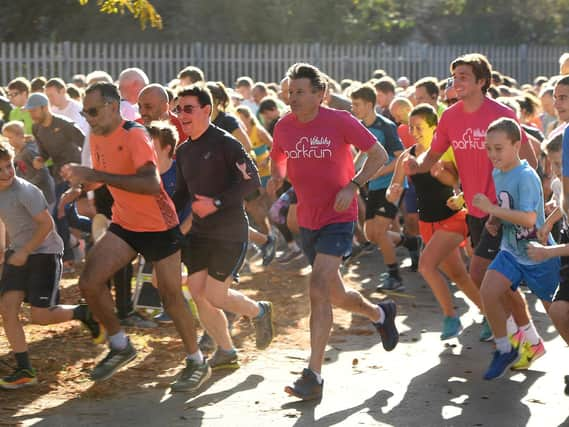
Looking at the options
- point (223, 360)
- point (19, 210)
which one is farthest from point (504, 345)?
point (19, 210)

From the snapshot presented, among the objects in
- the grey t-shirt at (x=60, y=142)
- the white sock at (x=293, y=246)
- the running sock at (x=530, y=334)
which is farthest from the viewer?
the white sock at (x=293, y=246)

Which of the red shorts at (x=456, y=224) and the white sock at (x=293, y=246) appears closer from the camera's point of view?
the red shorts at (x=456, y=224)

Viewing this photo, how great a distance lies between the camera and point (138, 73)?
10414mm

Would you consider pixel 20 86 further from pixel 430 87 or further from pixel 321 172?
pixel 321 172

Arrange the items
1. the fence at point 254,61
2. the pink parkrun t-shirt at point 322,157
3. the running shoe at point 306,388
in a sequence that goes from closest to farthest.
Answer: the running shoe at point 306,388, the pink parkrun t-shirt at point 322,157, the fence at point 254,61

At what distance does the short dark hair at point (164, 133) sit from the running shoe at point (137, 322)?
1.61 m

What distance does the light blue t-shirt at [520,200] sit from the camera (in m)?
7.20

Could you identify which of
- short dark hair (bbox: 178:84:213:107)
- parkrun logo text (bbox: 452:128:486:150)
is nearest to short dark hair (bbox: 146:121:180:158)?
short dark hair (bbox: 178:84:213:107)

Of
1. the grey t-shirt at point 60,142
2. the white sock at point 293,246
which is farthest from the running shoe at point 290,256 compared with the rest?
the grey t-shirt at point 60,142

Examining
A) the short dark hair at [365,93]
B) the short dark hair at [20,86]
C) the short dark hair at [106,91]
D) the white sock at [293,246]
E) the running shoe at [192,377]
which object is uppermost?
the short dark hair at [106,91]

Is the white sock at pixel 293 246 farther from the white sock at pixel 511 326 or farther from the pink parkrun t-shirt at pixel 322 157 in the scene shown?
the pink parkrun t-shirt at pixel 322 157

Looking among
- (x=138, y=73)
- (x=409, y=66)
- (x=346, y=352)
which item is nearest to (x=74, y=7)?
(x=409, y=66)

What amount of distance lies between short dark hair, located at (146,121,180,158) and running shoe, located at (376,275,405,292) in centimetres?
325

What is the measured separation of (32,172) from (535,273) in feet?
19.4
